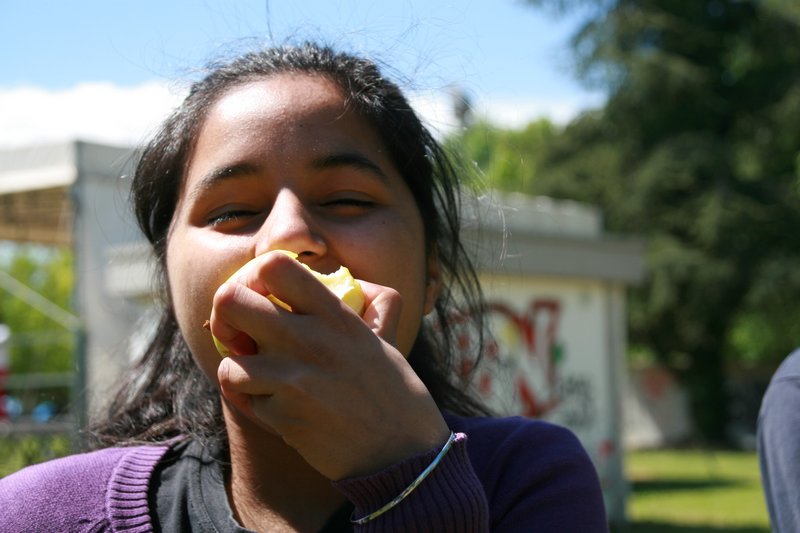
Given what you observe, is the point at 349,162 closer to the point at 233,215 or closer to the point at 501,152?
the point at 233,215

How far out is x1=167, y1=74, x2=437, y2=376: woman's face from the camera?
128cm

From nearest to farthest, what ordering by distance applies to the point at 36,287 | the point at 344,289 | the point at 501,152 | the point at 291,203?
the point at 344,289 < the point at 291,203 < the point at 501,152 < the point at 36,287

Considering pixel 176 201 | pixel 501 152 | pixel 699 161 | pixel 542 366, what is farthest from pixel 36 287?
pixel 176 201

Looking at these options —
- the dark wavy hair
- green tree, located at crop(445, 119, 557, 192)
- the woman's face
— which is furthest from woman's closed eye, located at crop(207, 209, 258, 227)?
green tree, located at crop(445, 119, 557, 192)

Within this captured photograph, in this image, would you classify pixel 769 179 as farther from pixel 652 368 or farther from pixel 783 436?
pixel 783 436

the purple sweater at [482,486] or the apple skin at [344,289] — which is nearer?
the apple skin at [344,289]

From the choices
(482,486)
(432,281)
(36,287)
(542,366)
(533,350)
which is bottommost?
(36,287)

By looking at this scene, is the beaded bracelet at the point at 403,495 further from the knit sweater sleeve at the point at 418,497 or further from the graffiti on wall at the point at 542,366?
the graffiti on wall at the point at 542,366

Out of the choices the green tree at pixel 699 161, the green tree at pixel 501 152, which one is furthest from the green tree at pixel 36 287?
the green tree at pixel 699 161

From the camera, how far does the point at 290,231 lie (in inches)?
48.4

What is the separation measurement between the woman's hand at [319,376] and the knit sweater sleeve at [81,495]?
387mm

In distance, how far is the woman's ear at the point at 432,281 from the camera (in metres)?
1.56

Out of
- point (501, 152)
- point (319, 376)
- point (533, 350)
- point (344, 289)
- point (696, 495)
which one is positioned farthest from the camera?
point (501, 152)

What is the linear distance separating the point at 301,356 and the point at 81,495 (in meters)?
0.53
